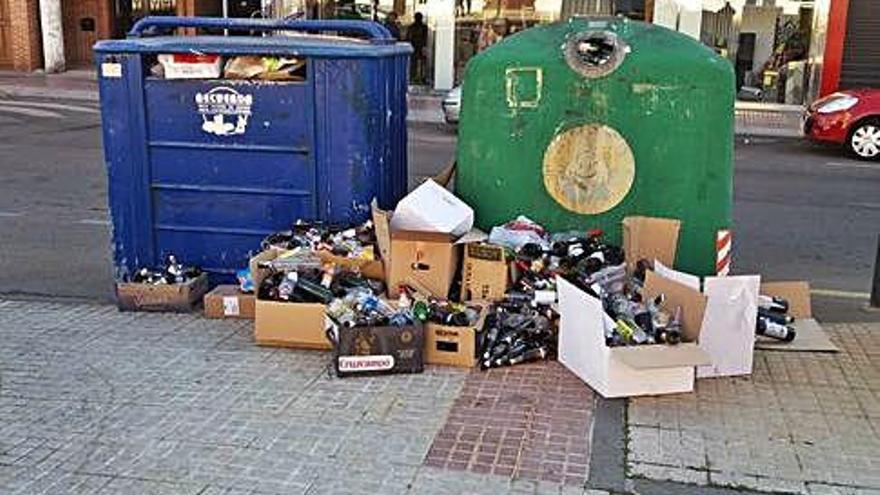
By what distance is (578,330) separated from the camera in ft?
16.3

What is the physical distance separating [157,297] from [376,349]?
1792mm

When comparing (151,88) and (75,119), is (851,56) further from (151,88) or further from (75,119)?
(151,88)

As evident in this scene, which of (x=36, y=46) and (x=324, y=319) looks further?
(x=36, y=46)

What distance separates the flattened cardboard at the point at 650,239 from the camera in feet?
18.2

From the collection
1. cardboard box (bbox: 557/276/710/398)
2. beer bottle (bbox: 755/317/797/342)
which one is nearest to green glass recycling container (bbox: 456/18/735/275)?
beer bottle (bbox: 755/317/797/342)

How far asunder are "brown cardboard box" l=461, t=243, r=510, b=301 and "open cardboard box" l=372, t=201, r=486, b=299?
103 millimetres

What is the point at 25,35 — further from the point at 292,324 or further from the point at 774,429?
the point at 774,429

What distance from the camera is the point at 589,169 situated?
593 cm

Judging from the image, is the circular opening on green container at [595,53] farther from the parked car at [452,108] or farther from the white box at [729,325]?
the parked car at [452,108]

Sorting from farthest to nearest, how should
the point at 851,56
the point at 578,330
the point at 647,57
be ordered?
the point at 851,56
the point at 647,57
the point at 578,330

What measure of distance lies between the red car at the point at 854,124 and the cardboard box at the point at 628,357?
9.93 m

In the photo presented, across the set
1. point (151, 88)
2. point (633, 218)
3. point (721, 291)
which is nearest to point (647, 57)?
point (633, 218)

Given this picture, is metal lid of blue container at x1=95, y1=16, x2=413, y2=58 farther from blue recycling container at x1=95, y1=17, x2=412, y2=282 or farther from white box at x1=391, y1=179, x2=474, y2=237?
white box at x1=391, y1=179, x2=474, y2=237

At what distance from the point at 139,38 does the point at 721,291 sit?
4068 millimetres
